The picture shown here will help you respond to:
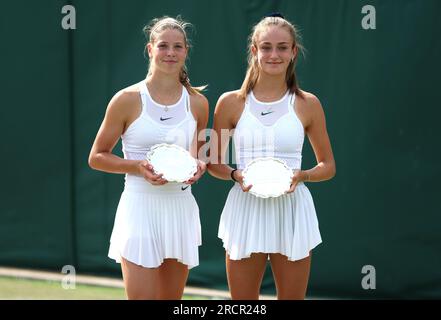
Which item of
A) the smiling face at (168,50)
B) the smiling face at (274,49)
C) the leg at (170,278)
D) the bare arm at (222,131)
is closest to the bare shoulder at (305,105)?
the smiling face at (274,49)

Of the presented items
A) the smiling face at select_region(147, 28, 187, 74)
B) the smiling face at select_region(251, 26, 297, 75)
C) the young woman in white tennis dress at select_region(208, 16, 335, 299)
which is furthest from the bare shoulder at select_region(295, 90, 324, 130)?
the smiling face at select_region(147, 28, 187, 74)

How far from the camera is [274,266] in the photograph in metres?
3.95

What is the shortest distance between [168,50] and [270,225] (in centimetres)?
91

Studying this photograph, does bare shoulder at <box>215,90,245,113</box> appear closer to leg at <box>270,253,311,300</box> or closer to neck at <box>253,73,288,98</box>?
neck at <box>253,73,288,98</box>

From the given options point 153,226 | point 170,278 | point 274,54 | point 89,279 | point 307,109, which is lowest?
point 89,279

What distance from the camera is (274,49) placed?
3912 mm

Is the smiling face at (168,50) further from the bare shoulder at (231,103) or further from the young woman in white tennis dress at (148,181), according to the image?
the bare shoulder at (231,103)

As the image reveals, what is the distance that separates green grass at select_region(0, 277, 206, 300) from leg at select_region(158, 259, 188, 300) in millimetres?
1888

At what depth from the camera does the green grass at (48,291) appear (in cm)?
575

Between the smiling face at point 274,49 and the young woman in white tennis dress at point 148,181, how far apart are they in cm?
36

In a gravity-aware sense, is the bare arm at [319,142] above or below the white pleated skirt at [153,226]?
above

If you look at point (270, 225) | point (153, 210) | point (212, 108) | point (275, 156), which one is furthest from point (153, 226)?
point (212, 108)

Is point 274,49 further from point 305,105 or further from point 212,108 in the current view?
point 212,108

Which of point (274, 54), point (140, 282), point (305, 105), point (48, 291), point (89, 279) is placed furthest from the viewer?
point (89, 279)
